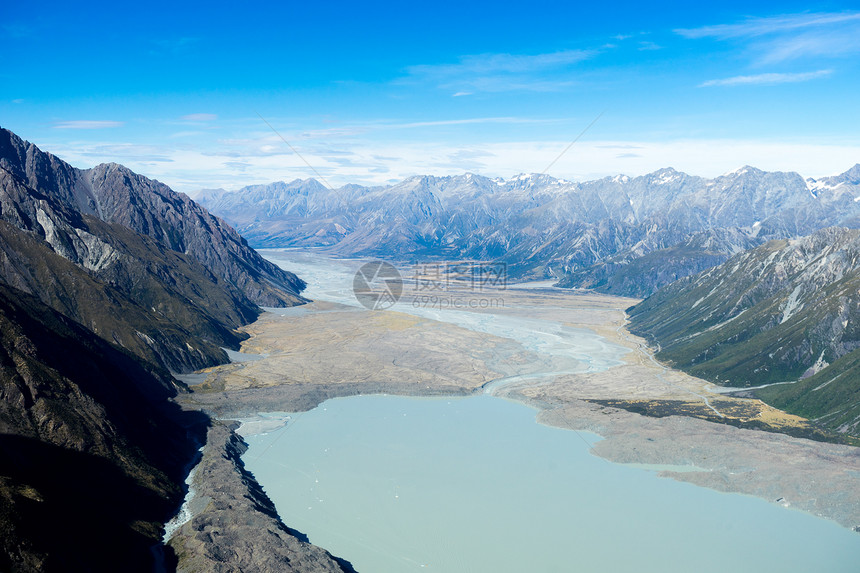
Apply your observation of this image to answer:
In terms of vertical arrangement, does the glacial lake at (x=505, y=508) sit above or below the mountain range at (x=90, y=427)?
below

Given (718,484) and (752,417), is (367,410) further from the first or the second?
(752,417)

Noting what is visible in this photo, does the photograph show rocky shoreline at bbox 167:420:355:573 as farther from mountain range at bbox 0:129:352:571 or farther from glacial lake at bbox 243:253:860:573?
glacial lake at bbox 243:253:860:573

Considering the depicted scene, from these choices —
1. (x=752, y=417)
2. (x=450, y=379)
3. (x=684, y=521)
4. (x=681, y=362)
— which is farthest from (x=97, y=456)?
(x=681, y=362)

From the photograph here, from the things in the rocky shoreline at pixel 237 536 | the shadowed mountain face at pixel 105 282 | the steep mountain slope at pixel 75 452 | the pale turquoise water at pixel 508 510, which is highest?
the shadowed mountain face at pixel 105 282

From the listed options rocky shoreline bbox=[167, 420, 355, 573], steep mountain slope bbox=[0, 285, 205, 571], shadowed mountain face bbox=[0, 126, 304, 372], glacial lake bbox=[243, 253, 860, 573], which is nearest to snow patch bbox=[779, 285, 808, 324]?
glacial lake bbox=[243, 253, 860, 573]

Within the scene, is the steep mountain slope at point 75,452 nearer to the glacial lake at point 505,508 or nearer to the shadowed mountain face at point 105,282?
the glacial lake at point 505,508

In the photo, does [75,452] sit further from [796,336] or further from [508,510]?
[796,336]

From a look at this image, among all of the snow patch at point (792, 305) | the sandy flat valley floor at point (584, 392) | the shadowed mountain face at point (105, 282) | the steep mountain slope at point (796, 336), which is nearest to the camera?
the sandy flat valley floor at point (584, 392)

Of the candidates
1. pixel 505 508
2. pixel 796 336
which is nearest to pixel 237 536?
pixel 505 508

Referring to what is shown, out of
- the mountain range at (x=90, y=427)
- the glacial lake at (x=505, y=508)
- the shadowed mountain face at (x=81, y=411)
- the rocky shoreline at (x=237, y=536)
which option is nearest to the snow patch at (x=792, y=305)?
the glacial lake at (x=505, y=508)
